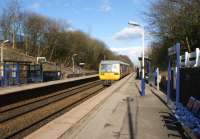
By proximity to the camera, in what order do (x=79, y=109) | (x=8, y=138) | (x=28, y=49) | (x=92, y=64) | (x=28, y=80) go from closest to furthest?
(x=8, y=138) → (x=79, y=109) → (x=28, y=80) → (x=28, y=49) → (x=92, y=64)

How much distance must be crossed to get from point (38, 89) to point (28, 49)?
50.1m

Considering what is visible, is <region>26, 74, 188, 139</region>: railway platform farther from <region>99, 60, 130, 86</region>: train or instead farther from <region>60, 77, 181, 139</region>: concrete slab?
<region>99, 60, 130, 86</region>: train

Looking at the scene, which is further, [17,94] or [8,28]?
[8,28]

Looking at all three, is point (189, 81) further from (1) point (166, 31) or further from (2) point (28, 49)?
(2) point (28, 49)

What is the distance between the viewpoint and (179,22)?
2788 centimetres

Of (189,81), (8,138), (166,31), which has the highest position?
(166,31)

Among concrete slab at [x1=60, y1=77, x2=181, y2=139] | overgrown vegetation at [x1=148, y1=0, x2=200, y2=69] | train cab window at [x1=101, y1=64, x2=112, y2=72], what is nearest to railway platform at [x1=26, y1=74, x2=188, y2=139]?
concrete slab at [x1=60, y1=77, x2=181, y2=139]

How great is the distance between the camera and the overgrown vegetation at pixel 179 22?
944 inches

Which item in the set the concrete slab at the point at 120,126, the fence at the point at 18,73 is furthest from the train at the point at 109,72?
the concrete slab at the point at 120,126

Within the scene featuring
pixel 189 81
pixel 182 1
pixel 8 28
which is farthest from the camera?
pixel 8 28

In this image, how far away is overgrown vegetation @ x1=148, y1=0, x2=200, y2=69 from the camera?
24.0 metres

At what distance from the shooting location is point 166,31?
32812 mm

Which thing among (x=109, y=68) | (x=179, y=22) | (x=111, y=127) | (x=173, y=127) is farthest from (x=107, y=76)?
(x=173, y=127)

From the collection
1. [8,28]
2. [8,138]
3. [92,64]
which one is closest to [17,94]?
[8,138]
